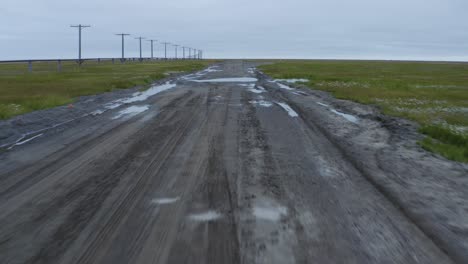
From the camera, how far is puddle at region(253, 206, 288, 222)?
177 inches

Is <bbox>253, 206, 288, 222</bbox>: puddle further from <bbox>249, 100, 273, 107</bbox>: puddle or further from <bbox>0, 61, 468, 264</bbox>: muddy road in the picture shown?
<bbox>249, 100, 273, 107</bbox>: puddle

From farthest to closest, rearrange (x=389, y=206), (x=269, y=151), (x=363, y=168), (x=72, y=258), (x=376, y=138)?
(x=376, y=138) → (x=269, y=151) → (x=363, y=168) → (x=389, y=206) → (x=72, y=258)

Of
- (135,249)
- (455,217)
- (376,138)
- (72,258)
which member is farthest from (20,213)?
(376,138)

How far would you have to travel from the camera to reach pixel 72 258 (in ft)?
11.6

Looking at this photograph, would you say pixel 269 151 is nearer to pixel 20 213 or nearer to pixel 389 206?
pixel 389 206

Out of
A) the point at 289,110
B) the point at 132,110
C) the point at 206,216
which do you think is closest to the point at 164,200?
the point at 206,216

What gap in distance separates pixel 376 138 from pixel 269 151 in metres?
3.21

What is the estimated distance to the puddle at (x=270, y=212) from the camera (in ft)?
14.8

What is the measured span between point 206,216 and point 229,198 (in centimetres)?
64

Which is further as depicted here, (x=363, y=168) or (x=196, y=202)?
(x=363, y=168)

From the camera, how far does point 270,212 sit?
4.66 m

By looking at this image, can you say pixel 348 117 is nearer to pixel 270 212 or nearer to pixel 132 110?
pixel 132 110

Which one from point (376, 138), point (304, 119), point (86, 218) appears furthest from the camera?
point (304, 119)

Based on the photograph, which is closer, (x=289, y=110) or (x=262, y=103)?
(x=289, y=110)
